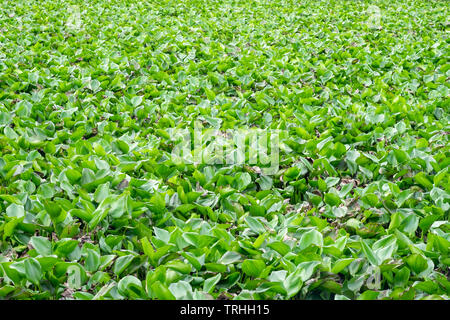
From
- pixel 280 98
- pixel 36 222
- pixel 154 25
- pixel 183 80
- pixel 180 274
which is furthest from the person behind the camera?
pixel 154 25

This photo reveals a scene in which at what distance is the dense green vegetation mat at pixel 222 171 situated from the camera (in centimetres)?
181

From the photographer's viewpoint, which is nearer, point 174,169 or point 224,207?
point 224,207

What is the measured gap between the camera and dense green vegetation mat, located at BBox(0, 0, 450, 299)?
5.94ft

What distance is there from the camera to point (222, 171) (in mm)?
2580

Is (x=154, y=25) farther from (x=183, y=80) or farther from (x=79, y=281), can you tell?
(x=79, y=281)

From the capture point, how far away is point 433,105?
3549mm

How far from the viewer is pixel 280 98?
12.7ft
